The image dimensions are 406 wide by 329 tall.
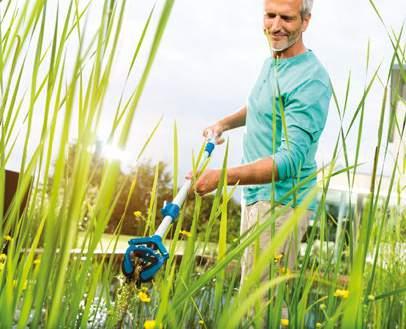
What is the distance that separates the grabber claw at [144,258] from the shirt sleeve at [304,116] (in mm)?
1209

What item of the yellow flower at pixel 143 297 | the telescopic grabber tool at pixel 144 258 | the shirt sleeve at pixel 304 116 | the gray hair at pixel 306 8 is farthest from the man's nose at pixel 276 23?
the telescopic grabber tool at pixel 144 258

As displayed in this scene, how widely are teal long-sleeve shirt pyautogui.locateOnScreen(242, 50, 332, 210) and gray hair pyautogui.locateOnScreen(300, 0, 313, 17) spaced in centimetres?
18

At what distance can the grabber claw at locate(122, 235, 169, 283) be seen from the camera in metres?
1.50

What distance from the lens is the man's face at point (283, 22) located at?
2.97 metres

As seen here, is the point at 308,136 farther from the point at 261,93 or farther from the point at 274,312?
the point at 274,312

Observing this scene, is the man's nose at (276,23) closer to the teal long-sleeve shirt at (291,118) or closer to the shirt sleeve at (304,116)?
the teal long-sleeve shirt at (291,118)

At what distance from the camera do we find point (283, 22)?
296 centimetres

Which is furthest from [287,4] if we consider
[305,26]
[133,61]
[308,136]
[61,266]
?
[61,266]

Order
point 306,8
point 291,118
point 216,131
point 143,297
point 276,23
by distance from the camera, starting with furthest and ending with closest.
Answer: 1. point 216,131
2. point 306,8
3. point 276,23
4. point 291,118
5. point 143,297

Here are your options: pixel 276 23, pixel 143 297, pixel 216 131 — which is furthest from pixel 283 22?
pixel 143 297

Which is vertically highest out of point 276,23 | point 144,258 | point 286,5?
point 286,5

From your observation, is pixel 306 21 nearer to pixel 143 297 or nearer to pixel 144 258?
pixel 143 297

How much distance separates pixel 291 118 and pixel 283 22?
504 mm

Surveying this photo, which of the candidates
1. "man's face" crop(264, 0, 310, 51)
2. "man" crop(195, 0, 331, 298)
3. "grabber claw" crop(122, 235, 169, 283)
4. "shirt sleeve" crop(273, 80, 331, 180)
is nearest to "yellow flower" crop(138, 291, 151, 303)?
"grabber claw" crop(122, 235, 169, 283)
